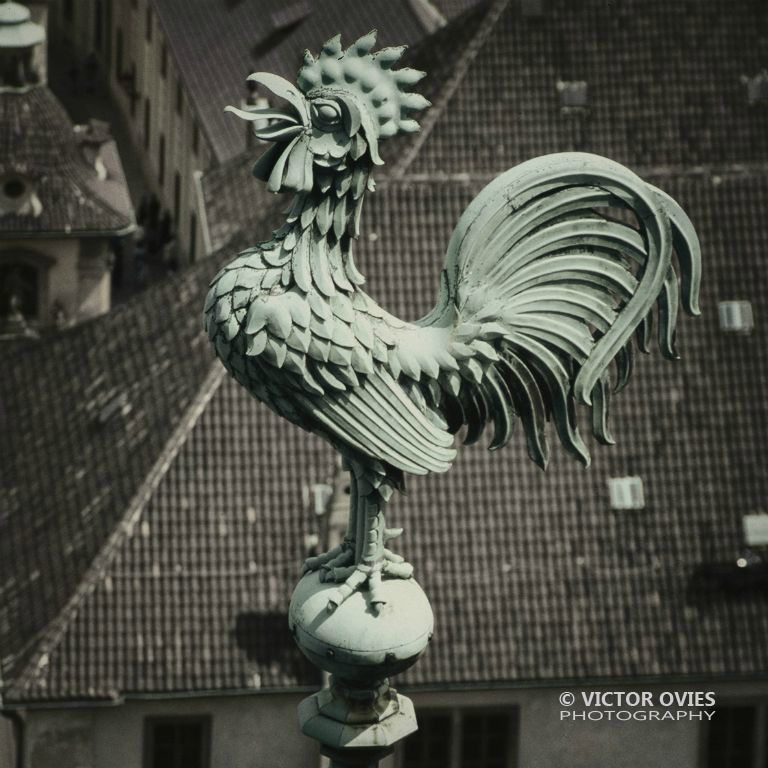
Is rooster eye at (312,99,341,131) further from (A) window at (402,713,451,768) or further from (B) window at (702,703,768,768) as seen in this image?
(B) window at (702,703,768,768)

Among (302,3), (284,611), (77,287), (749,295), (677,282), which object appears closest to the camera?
(677,282)

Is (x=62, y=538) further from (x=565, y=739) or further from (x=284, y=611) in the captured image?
(x=565, y=739)

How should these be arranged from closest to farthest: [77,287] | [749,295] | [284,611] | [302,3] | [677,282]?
[677,282] < [284,611] < [749,295] < [77,287] < [302,3]

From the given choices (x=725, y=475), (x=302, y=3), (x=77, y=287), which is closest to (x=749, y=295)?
(x=725, y=475)

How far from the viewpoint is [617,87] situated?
63719 millimetres

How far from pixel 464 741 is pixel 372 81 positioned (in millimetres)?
37872

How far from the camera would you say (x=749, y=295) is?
61.6 m

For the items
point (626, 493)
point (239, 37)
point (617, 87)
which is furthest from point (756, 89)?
point (239, 37)

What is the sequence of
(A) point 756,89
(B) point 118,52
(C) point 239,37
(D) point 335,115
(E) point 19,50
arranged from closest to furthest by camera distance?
(D) point 335,115 < (A) point 756,89 < (E) point 19,50 < (C) point 239,37 < (B) point 118,52

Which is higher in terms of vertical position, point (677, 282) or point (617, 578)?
point (677, 282)

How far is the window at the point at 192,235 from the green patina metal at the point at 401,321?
67.8 m

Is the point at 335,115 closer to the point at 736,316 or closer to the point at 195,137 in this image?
the point at 736,316

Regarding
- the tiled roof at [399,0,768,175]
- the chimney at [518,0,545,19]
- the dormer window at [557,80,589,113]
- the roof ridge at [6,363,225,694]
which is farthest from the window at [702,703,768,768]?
the chimney at [518,0,545,19]

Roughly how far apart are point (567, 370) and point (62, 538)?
36.6 m
